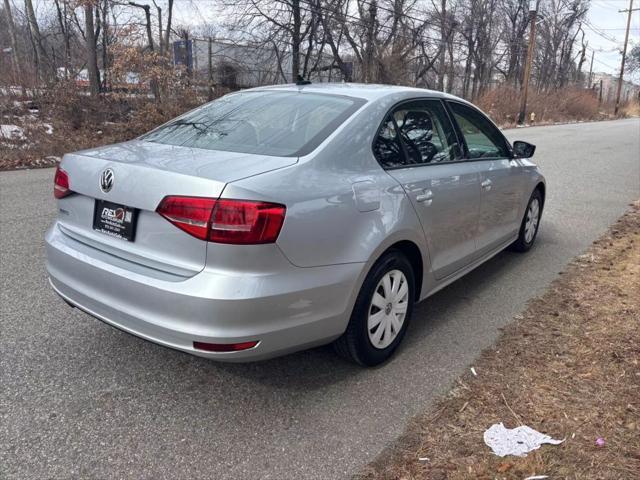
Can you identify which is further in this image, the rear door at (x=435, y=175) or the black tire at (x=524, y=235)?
the black tire at (x=524, y=235)

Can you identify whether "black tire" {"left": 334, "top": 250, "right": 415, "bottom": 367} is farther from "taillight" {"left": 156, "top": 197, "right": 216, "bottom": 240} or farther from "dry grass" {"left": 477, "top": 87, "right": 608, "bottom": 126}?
"dry grass" {"left": 477, "top": 87, "right": 608, "bottom": 126}

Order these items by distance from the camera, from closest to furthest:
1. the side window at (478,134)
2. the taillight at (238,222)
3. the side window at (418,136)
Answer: the taillight at (238,222), the side window at (418,136), the side window at (478,134)

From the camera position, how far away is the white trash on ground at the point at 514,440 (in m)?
2.53

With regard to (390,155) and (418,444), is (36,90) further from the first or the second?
(418,444)

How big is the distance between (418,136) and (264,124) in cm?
107

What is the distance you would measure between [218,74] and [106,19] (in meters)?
4.24

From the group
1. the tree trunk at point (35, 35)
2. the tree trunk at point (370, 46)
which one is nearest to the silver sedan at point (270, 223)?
the tree trunk at point (35, 35)

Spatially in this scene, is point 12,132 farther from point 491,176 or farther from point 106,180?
point 491,176

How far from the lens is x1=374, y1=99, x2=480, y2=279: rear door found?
335 centimetres

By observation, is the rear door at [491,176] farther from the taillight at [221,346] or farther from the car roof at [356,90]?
the taillight at [221,346]

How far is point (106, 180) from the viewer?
9.01 feet

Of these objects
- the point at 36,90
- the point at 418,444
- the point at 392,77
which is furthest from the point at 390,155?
the point at 392,77

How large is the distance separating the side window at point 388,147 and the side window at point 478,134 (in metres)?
0.98

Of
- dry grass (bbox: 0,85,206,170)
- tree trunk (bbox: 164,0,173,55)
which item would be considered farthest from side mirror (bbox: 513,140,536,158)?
tree trunk (bbox: 164,0,173,55)
